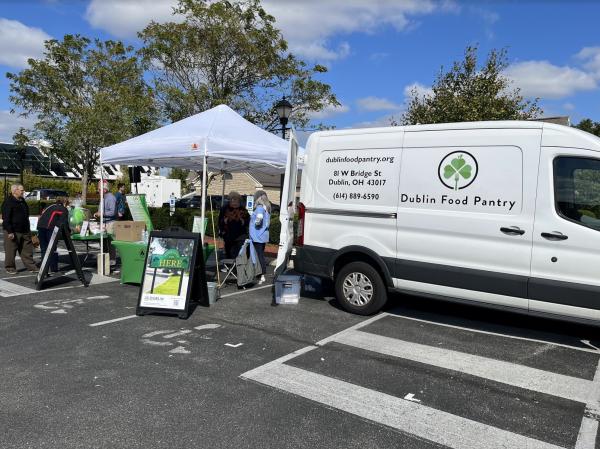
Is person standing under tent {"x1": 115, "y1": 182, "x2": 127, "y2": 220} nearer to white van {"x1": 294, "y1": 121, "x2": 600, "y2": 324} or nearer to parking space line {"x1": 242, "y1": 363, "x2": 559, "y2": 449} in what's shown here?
white van {"x1": 294, "y1": 121, "x2": 600, "y2": 324}

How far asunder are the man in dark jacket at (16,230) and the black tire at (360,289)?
6391 mm

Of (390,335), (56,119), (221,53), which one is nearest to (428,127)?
(390,335)

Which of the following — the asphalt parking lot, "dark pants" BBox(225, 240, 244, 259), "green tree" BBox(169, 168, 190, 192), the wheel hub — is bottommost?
the asphalt parking lot

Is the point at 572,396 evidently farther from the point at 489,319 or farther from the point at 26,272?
the point at 26,272

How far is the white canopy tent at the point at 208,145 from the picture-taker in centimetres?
746

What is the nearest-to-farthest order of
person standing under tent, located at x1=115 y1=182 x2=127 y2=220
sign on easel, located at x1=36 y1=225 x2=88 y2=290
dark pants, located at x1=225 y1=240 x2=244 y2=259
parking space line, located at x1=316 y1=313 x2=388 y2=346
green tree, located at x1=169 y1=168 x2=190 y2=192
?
1. parking space line, located at x1=316 y1=313 x2=388 y2=346
2. sign on easel, located at x1=36 y1=225 x2=88 y2=290
3. dark pants, located at x1=225 y1=240 x2=244 y2=259
4. person standing under tent, located at x1=115 y1=182 x2=127 y2=220
5. green tree, located at x1=169 y1=168 x2=190 y2=192

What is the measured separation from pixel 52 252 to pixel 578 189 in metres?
7.91

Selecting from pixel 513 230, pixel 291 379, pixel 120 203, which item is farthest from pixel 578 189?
A: pixel 120 203

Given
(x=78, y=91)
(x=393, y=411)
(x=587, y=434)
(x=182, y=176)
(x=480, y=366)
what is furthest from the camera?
(x=182, y=176)

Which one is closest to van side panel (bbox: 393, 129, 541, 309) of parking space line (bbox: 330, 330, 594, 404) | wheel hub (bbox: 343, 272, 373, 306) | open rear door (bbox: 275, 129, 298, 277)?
wheel hub (bbox: 343, 272, 373, 306)

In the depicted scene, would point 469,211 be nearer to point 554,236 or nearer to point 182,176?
point 554,236

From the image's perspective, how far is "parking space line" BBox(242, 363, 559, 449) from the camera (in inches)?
131

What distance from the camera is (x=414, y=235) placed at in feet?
19.7

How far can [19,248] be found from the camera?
9.28m
